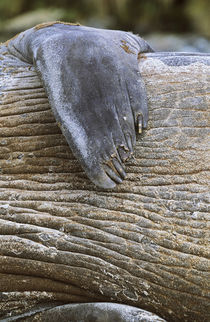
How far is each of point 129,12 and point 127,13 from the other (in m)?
0.11

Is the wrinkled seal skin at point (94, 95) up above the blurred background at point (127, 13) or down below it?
above

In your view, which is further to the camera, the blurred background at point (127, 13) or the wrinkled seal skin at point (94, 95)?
the blurred background at point (127, 13)

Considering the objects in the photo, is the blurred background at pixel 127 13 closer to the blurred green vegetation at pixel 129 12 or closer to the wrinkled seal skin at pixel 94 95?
the blurred green vegetation at pixel 129 12

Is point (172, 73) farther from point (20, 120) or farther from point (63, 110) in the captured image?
point (20, 120)

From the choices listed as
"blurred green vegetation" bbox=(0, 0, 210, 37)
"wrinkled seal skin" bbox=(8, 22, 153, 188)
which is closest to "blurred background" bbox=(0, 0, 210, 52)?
"blurred green vegetation" bbox=(0, 0, 210, 37)

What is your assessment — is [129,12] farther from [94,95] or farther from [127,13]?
[94,95]

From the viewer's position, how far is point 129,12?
1647cm

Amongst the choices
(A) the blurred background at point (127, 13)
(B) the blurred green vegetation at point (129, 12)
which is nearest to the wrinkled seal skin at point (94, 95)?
(A) the blurred background at point (127, 13)

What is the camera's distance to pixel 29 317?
7.88ft

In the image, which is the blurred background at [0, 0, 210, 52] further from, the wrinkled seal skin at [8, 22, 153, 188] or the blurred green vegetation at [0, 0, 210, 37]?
the wrinkled seal skin at [8, 22, 153, 188]

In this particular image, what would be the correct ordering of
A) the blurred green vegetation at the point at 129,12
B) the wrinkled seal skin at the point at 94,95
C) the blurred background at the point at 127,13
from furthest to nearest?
the blurred green vegetation at the point at 129,12 → the blurred background at the point at 127,13 → the wrinkled seal skin at the point at 94,95

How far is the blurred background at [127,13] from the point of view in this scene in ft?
49.0

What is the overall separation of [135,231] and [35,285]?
625mm

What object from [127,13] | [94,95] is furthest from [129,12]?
[94,95]
